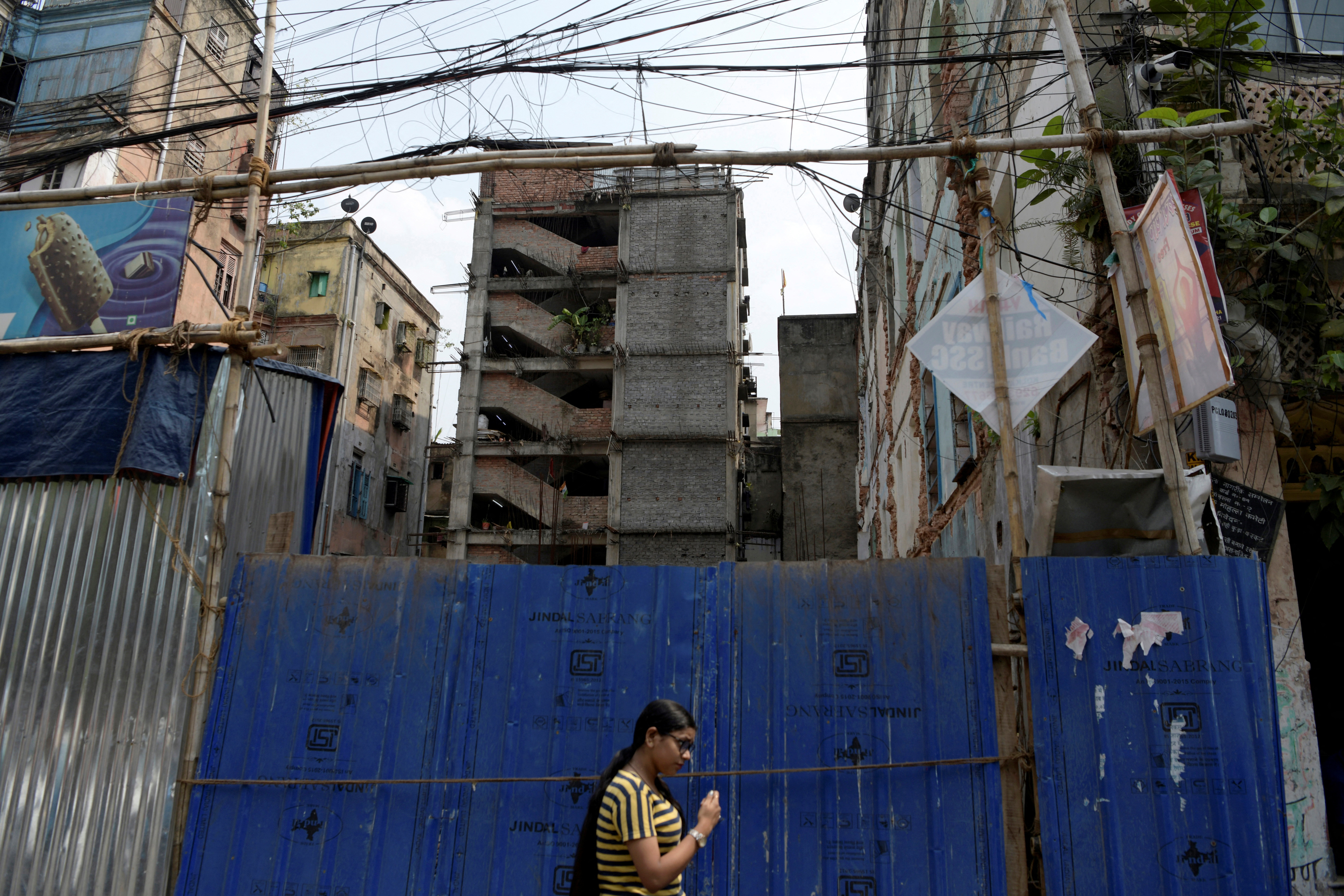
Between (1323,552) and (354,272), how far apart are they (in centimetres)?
3318

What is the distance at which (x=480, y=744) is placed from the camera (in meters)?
4.49

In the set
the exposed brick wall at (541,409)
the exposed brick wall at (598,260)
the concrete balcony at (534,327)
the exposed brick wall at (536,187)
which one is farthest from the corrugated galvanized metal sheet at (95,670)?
the exposed brick wall at (536,187)

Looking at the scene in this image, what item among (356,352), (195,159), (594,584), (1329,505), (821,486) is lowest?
(594,584)

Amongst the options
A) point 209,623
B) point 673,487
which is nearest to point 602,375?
point 673,487

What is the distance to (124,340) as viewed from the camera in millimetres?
5492

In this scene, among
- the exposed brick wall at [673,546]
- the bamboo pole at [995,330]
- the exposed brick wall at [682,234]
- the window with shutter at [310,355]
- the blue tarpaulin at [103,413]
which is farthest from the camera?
the exposed brick wall at [682,234]

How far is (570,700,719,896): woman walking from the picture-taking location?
2965 millimetres

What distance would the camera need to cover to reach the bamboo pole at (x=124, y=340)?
528cm

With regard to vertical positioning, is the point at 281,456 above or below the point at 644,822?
above

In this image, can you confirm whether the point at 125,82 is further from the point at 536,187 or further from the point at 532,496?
the point at 532,496

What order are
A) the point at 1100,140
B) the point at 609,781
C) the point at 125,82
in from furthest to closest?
the point at 125,82 → the point at 1100,140 → the point at 609,781

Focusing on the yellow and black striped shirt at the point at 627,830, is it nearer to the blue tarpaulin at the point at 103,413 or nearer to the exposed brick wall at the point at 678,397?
the blue tarpaulin at the point at 103,413

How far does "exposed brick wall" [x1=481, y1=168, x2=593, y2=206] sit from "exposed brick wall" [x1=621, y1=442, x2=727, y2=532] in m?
11.5

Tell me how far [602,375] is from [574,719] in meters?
28.7
